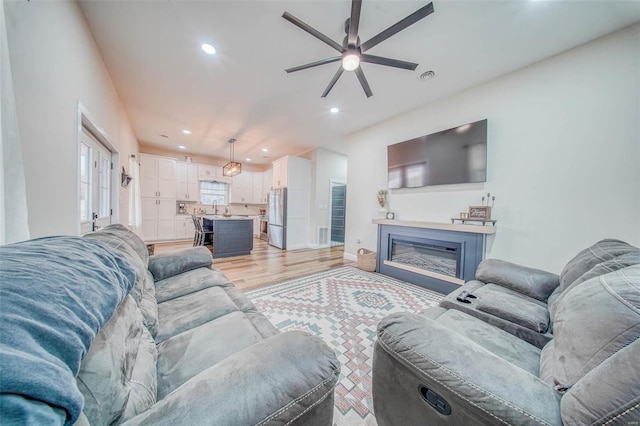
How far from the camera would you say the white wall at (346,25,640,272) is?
1.82 metres

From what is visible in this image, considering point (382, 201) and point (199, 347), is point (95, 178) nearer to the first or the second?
point (199, 347)

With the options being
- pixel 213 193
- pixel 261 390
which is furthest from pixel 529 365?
pixel 213 193

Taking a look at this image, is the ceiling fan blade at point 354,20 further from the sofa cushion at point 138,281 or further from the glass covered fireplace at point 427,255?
the glass covered fireplace at point 427,255

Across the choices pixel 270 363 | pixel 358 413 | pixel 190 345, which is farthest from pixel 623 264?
pixel 190 345

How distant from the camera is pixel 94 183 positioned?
2518mm

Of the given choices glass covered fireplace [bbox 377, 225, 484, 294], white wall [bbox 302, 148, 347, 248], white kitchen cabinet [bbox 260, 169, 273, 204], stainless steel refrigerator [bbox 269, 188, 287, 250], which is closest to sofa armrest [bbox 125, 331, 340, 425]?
glass covered fireplace [bbox 377, 225, 484, 294]

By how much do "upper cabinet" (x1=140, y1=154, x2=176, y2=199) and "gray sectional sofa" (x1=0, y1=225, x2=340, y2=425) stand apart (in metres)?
6.04

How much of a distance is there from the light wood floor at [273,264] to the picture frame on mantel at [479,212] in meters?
2.13

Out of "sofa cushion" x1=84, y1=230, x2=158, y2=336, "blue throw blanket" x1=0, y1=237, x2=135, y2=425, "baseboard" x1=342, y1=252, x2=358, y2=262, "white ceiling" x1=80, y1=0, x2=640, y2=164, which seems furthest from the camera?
"baseboard" x1=342, y1=252, x2=358, y2=262

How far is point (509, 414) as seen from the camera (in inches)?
23.5

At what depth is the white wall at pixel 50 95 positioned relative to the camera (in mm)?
1151

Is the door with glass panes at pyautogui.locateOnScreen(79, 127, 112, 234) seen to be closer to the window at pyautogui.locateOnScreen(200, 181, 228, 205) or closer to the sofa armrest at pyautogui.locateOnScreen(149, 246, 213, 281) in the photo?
the sofa armrest at pyautogui.locateOnScreen(149, 246, 213, 281)

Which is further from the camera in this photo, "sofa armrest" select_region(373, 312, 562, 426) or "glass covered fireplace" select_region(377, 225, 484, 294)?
"glass covered fireplace" select_region(377, 225, 484, 294)

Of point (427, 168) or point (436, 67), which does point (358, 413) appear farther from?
point (436, 67)
